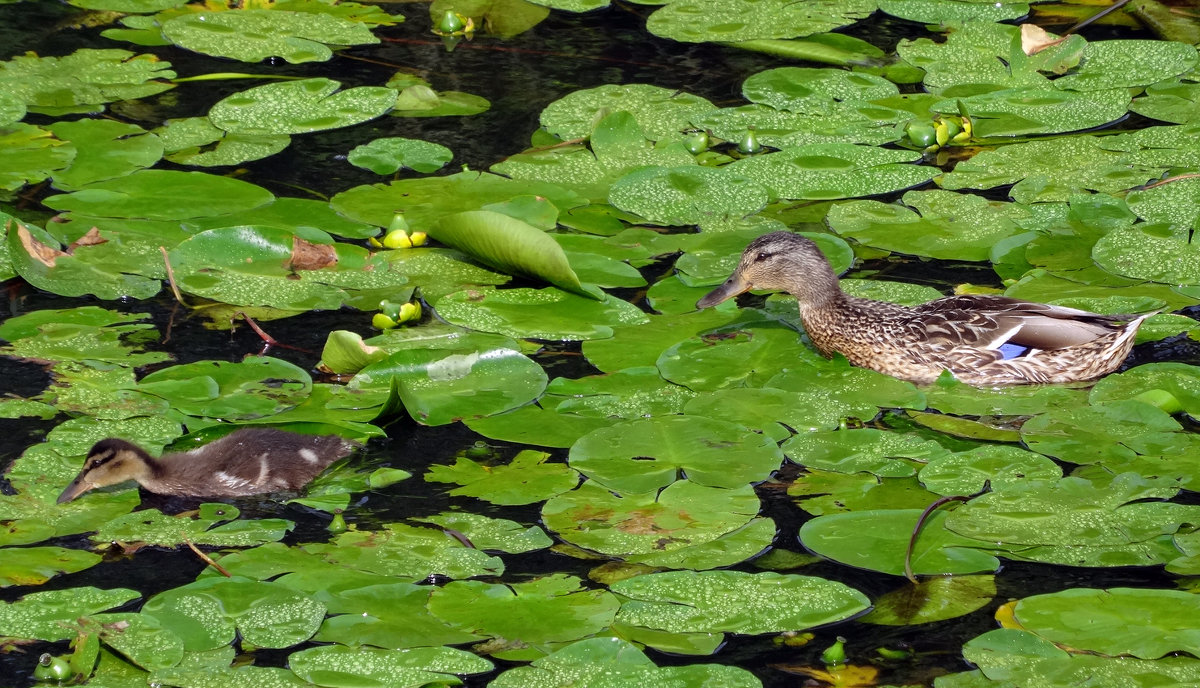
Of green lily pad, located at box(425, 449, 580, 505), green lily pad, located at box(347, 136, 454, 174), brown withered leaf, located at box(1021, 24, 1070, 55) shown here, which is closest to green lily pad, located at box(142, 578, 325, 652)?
green lily pad, located at box(425, 449, 580, 505)

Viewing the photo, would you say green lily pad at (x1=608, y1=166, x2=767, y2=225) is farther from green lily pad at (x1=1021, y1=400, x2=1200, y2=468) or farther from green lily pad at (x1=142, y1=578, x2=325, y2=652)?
green lily pad at (x1=142, y1=578, x2=325, y2=652)

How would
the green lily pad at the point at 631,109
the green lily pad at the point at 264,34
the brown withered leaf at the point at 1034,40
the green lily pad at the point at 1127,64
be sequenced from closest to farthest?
the green lily pad at the point at 631,109 → the green lily pad at the point at 1127,64 → the brown withered leaf at the point at 1034,40 → the green lily pad at the point at 264,34

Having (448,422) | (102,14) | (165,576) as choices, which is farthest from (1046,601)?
(102,14)

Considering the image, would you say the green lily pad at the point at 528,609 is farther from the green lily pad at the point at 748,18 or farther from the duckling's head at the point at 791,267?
the green lily pad at the point at 748,18

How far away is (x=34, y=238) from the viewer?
7.41 metres

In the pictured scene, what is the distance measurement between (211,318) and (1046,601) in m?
4.22

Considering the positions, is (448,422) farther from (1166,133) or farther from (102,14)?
(102,14)

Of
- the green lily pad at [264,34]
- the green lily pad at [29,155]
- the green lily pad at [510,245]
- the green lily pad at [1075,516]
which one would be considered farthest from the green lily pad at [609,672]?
the green lily pad at [264,34]

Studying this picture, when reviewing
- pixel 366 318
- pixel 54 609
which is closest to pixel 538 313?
pixel 366 318

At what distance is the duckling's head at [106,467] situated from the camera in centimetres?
555

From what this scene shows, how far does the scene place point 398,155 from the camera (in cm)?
896

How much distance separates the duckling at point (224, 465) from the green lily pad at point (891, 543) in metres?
2.02

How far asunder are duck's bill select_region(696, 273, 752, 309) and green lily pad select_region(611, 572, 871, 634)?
2.21 metres

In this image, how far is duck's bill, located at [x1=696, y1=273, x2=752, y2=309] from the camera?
7195mm
